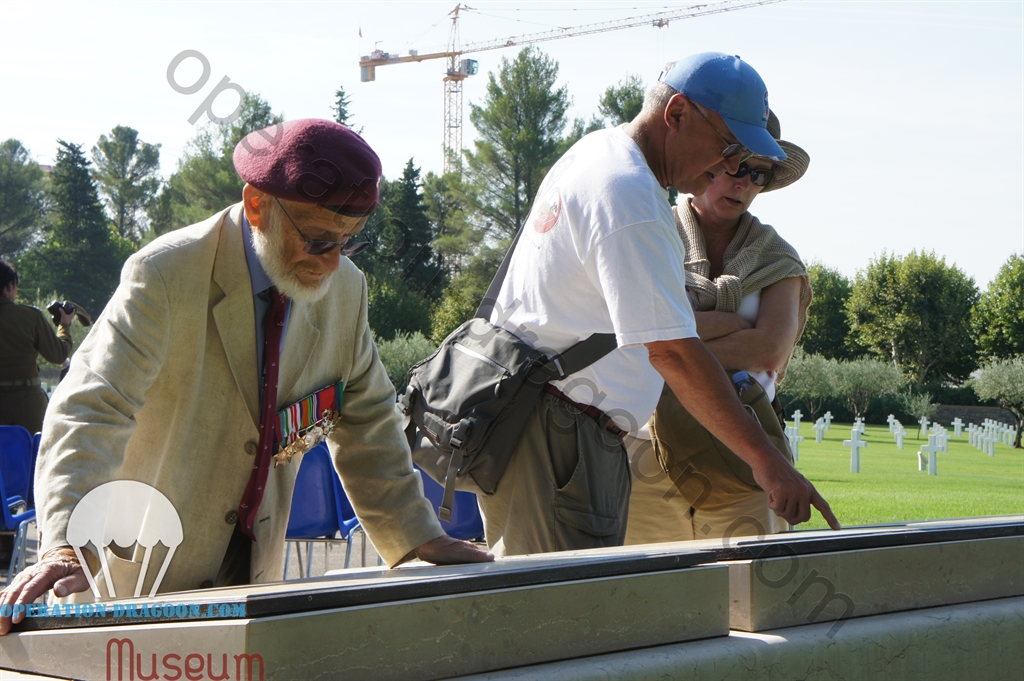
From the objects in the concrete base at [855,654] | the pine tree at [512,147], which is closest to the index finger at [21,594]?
the concrete base at [855,654]

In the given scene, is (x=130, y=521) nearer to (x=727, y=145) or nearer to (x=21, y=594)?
(x=21, y=594)

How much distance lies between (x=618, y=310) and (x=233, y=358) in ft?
3.17

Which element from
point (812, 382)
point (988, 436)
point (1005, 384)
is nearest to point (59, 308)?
point (988, 436)

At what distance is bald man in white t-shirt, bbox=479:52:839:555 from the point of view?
2.59 meters

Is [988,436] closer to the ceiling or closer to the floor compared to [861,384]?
closer to the floor

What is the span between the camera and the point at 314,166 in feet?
7.29

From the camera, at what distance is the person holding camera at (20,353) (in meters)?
8.16

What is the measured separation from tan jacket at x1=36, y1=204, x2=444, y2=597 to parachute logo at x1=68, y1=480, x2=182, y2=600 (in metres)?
0.04

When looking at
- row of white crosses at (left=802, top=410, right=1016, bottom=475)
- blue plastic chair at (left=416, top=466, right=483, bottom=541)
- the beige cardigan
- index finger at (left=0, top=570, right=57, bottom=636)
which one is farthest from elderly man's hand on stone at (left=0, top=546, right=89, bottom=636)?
row of white crosses at (left=802, top=410, right=1016, bottom=475)

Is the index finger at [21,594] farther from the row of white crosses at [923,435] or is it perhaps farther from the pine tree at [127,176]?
the pine tree at [127,176]

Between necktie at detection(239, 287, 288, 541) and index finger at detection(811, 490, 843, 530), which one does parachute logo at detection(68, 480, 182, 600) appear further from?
index finger at detection(811, 490, 843, 530)

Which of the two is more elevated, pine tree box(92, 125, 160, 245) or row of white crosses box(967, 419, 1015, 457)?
pine tree box(92, 125, 160, 245)

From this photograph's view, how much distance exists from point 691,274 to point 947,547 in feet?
5.13

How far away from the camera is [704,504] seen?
11.7 feet
